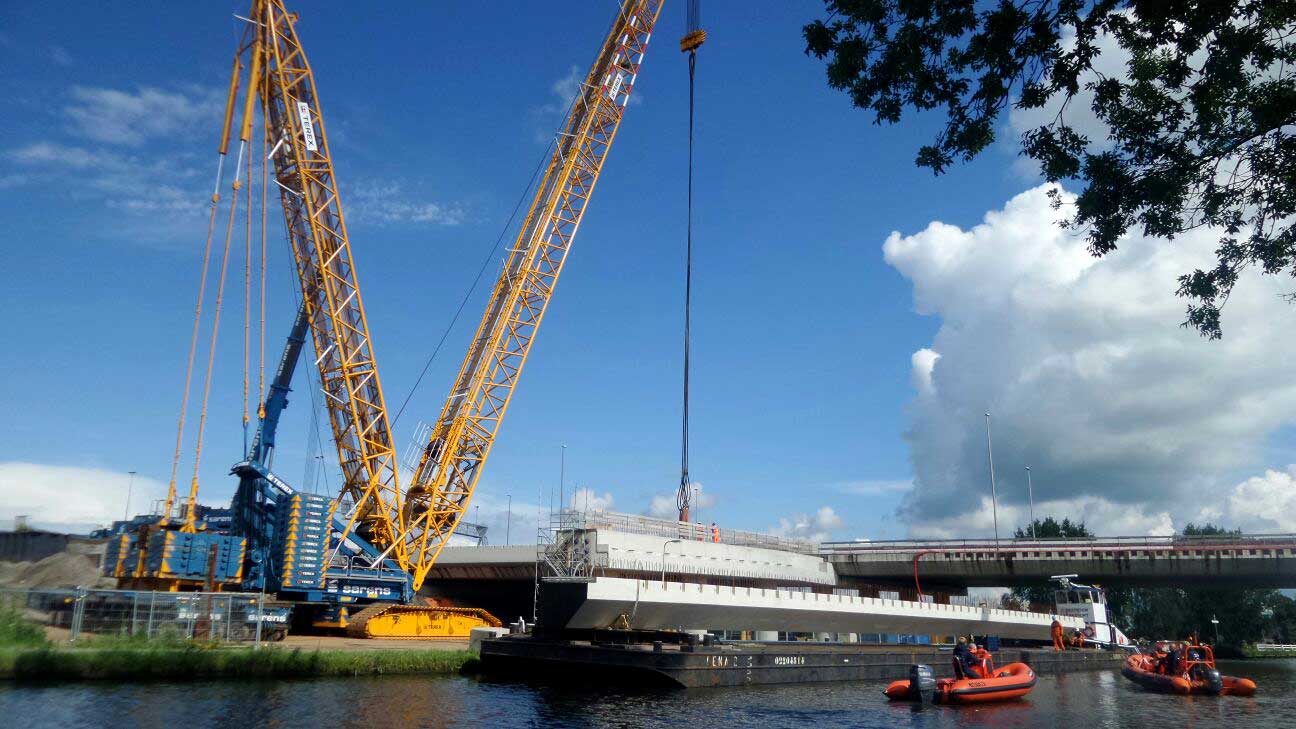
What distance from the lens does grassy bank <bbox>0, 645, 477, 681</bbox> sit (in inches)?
1144

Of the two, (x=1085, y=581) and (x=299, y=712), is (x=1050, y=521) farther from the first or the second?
(x=299, y=712)

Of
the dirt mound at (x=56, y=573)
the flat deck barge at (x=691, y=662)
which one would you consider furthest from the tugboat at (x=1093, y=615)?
the dirt mound at (x=56, y=573)

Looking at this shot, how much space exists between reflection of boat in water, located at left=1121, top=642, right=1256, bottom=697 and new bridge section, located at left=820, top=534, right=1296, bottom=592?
20779 mm

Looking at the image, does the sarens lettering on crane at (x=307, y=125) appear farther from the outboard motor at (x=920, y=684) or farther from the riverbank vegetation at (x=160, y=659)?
the outboard motor at (x=920, y=684)

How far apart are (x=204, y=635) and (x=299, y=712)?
44.3 feet

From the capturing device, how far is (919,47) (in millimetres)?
13633

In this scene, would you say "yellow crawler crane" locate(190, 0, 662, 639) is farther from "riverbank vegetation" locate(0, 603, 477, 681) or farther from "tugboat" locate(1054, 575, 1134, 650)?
"tugboat" locate(1054, 575, 1134, 650)

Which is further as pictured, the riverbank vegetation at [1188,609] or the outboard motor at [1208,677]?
the riverbank vegetation at [1188,609]

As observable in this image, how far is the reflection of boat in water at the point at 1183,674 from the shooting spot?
40781 mm

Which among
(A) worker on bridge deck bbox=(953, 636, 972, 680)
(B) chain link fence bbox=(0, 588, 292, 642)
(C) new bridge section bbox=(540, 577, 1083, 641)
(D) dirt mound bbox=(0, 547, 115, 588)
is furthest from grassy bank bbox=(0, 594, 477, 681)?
(A) worker on bridge deck bbox=(953, 636, 972, 680)

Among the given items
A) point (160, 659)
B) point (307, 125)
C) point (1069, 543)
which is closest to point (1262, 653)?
point (1069, 543)

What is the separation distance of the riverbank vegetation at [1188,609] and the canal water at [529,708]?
246 feet

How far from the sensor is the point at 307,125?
49.7 meters

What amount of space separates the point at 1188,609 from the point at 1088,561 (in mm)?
69659
